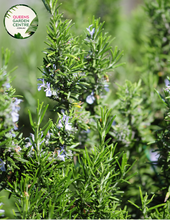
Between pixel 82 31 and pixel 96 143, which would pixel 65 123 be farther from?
pixel 82 31

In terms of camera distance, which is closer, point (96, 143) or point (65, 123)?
point (65, 123)

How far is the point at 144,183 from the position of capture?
0.40 meters

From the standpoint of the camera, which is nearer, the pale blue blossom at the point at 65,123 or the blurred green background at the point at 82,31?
the pale blue blossom at the point at 65,123

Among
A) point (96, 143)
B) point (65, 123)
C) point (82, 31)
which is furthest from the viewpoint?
point (82, 31)

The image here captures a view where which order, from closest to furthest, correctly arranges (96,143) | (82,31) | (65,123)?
1. (65,123)
2. (96,143)
3. (82,31)

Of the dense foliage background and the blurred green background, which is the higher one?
the blurred green background

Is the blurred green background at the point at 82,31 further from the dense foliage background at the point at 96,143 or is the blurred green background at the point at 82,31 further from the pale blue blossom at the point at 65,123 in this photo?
the pale blue blossom at the point at 65,123

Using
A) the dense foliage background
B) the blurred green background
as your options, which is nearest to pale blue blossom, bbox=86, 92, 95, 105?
the dense foliage background

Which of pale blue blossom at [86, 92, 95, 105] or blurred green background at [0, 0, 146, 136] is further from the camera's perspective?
blurred green background at [0, 0, 146, 136]

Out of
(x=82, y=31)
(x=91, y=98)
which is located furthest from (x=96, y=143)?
(x=82, y=31)

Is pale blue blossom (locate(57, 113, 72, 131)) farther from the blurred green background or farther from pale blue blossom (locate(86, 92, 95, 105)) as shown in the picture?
the blurred green background

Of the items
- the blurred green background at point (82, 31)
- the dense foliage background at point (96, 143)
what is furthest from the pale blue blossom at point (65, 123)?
the blurred green background at point (82, 31)

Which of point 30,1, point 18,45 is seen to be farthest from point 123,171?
point 18,45

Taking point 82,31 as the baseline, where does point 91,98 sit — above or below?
below
